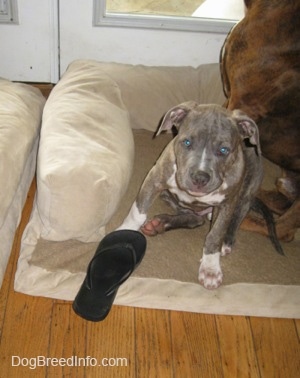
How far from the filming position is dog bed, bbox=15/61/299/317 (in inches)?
85.7

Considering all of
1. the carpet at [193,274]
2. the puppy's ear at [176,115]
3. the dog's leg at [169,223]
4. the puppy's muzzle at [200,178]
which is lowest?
the carpet at [193,274]

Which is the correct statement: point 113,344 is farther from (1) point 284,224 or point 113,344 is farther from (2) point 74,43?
(2) point 74,43

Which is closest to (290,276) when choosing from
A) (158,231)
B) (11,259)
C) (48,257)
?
(158,231)

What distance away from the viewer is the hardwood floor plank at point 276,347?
7.05 feet

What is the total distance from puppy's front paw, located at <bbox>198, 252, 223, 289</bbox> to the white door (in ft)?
5.79

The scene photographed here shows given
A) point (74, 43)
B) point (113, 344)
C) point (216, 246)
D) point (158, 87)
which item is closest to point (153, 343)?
point (113, 344)

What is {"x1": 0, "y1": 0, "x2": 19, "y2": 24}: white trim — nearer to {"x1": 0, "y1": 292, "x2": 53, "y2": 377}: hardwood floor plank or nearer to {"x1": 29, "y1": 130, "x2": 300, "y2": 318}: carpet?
{"x1": 29, "y1": 130, "x2": 300, "y2": 318}: carpet

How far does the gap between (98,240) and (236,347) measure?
82cm

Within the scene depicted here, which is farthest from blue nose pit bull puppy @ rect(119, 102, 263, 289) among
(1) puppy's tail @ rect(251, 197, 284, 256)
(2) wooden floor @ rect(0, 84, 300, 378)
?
(2) wooden floor @ rect(0, 84, 300, 378)

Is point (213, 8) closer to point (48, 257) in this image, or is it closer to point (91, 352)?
point (48, 257)

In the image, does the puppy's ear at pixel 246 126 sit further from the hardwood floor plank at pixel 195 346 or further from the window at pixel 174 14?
the window at pixel 174 14

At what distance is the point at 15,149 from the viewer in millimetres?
2318

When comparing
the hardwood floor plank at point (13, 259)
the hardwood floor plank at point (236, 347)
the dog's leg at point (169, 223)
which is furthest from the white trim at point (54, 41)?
the hardwood floor plank at point (236, 347)

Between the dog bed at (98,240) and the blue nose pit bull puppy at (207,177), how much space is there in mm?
91
